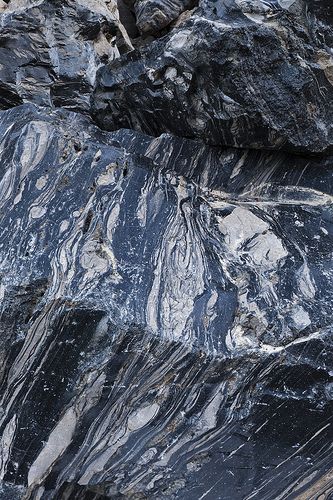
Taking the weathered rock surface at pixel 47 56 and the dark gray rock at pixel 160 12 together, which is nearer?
the weathered rock surface at pixel 47 56

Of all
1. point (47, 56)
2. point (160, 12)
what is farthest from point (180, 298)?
point (160, 12)

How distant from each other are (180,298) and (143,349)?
1.10 ft

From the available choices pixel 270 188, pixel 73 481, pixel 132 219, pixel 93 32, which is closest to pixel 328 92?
pixel 270 188

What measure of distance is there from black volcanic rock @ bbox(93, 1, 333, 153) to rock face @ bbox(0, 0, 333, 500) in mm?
10

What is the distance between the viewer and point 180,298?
3.16 metres

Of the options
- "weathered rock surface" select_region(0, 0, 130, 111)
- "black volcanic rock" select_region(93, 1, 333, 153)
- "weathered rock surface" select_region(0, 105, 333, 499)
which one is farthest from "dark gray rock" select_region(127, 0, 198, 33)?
"weathered rock surface" select_region(0, 105, 333, 499)

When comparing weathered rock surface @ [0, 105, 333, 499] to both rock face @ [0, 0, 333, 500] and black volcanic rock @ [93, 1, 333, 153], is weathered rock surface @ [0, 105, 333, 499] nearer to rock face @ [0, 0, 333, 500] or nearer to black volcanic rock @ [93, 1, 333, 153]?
rock face @ [0, 0, 333, 500]

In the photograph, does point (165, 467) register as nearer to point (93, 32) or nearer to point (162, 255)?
point (162, 255)

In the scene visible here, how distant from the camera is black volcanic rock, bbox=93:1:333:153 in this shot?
3574 mm

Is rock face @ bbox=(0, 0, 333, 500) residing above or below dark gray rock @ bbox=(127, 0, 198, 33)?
below

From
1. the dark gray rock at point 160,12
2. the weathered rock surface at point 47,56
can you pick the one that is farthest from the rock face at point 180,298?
the dark gray rock at point 160,12

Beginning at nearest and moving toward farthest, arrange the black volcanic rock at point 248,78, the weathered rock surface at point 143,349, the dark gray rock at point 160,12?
the weathered rock surface at point 143,349
the black volcanic rock at point 248,78
the dark gray rock at point 160,12

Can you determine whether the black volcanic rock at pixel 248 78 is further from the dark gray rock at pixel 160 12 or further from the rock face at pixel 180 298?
the dark gray rock at pixel 160 12

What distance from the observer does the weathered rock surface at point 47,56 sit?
15.3 ft
